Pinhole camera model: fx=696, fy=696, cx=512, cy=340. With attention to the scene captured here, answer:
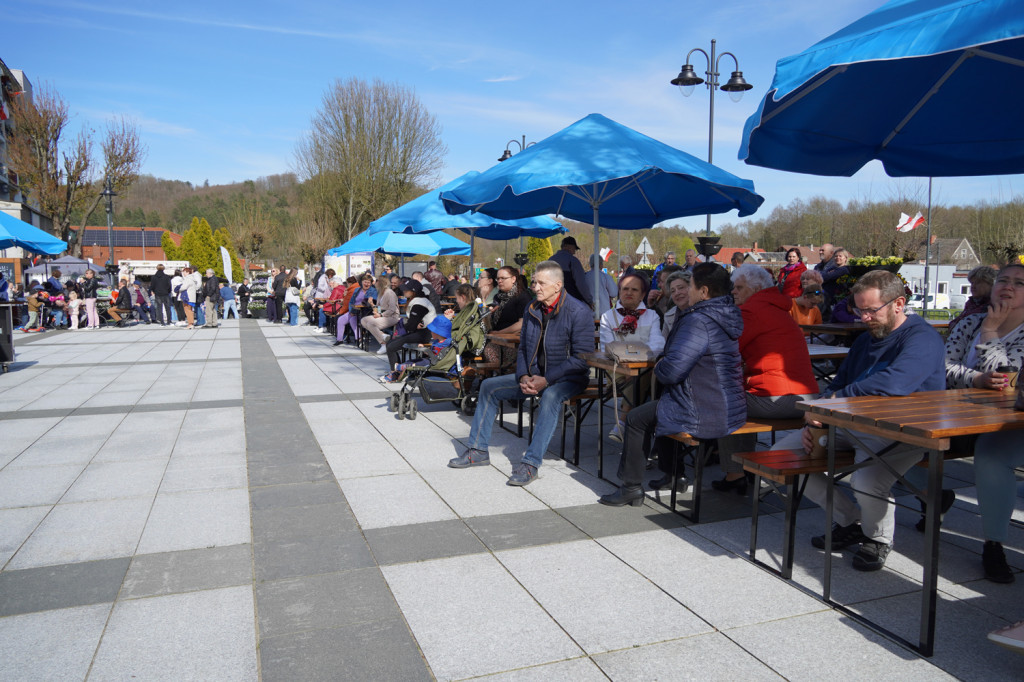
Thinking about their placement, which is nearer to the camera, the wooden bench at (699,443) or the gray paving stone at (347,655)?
the gray paving stone at (347,655)

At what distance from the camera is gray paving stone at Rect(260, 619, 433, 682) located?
2.59 metres

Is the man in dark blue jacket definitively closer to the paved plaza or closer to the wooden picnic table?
the paved plaza

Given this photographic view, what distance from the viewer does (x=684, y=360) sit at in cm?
395

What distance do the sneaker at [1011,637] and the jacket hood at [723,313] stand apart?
1896 millimetres

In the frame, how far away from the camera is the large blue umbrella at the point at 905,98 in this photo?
257cm

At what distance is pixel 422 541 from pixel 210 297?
710 inches

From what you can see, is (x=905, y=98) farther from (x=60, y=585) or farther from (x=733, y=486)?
(x=60, y=585)

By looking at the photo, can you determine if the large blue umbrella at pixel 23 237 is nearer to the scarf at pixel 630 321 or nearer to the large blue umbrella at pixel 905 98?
the scarf at pixel 630 321

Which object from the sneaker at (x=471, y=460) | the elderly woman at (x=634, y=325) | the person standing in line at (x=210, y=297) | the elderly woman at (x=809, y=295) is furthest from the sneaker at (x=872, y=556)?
the person standing in line at (x=210, y=297)

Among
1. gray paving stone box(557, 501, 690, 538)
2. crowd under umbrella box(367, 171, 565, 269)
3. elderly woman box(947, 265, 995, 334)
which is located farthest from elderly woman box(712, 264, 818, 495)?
crowd under umbrella box(367, 171, 565, 269)

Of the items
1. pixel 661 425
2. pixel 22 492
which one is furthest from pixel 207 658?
pixel 22 492

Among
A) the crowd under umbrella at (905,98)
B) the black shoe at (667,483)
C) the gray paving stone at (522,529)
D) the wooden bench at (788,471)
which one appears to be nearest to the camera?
the crowd under umbrella at (905,98)

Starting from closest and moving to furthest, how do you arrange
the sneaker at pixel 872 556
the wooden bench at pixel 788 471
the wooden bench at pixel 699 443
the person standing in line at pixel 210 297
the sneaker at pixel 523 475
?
the wooden bench at pixel 788 471, the sneaker at pixel 872 556, the wooden bench at pixel 699 443, the sneaker at pixel 523 475, the person standing in line at pixel 210 297

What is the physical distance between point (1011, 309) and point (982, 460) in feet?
3.99
